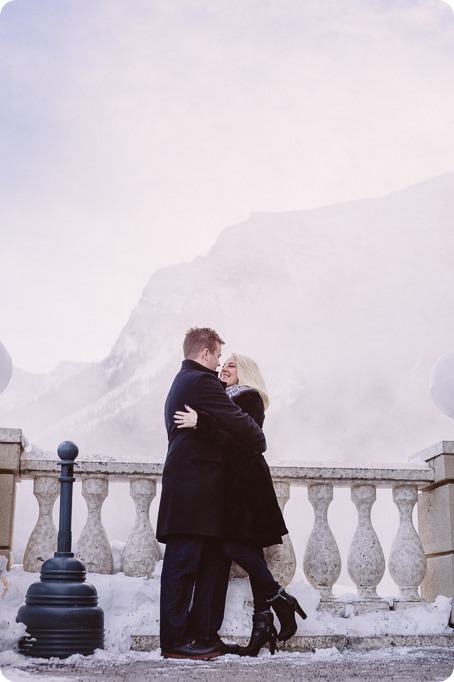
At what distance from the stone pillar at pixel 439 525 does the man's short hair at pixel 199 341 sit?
153 centimetres

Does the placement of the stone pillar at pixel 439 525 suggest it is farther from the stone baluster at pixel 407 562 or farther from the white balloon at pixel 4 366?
the white balloon at pixel 4 366

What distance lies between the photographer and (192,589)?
4.04 metres

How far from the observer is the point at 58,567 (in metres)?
3.80

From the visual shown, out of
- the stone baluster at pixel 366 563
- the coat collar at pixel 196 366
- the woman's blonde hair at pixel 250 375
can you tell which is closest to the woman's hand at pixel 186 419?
the coat collar at pixel 196 366

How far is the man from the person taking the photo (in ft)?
13.0

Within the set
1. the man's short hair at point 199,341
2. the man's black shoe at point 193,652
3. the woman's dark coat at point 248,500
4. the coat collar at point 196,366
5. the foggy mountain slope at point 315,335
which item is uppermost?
the foggy mountain slope at point 315,335

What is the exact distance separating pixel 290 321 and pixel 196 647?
11.6 m

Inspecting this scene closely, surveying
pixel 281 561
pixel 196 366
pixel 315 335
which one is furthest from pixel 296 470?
pixel 315 335

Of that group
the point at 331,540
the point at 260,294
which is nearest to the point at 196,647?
the point at 331,540

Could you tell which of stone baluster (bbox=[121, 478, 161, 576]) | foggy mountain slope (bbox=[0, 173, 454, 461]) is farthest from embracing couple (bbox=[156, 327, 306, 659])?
foggy mountain slope (bbox=[0, 173, 454, 461])

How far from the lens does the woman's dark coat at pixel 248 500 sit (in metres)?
4.12

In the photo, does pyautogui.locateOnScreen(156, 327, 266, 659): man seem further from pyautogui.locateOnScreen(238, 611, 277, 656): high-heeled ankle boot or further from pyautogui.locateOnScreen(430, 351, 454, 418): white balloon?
pyautogui.locateOnScreen(430, 351, 454, 418): white balloon

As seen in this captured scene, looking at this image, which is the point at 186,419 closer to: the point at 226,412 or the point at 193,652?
the point at 226,412

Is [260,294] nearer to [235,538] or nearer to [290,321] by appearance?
[290,321]
